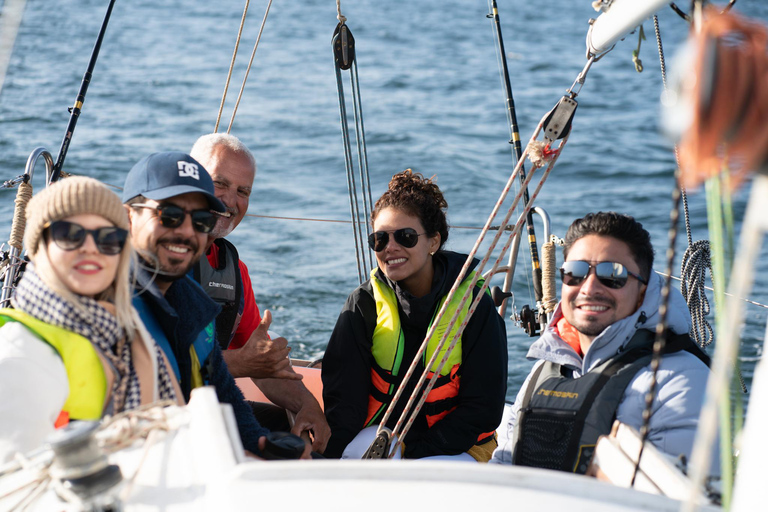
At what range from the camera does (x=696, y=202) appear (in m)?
8.59

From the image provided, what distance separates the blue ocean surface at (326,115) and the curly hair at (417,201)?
2.56 metres

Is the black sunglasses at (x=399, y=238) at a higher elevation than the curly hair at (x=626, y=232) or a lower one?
lower

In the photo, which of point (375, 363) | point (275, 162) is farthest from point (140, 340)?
point (275, 162)

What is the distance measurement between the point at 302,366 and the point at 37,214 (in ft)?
6.69

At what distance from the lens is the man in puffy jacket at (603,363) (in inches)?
74.5

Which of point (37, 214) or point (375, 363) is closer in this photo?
point (37, 214)

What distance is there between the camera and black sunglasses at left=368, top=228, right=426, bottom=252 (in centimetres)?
240

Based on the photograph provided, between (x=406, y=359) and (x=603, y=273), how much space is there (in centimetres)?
65

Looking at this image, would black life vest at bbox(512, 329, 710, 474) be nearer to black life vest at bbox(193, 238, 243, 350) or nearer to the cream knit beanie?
black life vest at bbox(193, 238, 243, 350)

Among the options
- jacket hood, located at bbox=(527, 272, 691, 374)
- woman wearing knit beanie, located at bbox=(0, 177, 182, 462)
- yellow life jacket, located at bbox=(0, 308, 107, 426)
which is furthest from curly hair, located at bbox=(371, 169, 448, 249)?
yellow life jacket, located at bbox=(0, 308, 107, 426)

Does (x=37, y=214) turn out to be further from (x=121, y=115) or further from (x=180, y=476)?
(x=121, y=115)

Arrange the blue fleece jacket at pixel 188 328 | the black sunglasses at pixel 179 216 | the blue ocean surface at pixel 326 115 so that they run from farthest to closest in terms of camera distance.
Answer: the blue ocean surface at pixel 326 115 < the black sunglasses at pixel 179 216 < the blue fleece jacket at pixel 188 328

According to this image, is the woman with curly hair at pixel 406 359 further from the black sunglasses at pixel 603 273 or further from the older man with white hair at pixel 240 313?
the black sunglasses at pixel 603 273

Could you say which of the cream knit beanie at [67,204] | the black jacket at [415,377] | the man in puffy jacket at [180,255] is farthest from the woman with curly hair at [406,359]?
the cream knit beanie at [67,204]
